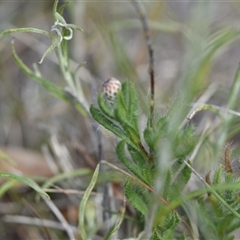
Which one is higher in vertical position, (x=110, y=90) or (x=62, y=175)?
(x=110, y=90)

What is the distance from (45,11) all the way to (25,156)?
873 mm

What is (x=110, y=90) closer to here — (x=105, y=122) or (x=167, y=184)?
(x=105, y=122)

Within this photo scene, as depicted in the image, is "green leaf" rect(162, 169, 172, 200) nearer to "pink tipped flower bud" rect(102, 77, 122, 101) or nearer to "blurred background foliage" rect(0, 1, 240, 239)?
"pink tipped flower bud" rect(102, 77, 122, 101)

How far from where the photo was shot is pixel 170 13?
7.74 ft

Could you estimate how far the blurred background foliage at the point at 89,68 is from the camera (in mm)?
1745

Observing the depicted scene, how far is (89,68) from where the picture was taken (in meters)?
2.18

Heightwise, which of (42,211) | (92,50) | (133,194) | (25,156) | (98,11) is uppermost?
(98,11)

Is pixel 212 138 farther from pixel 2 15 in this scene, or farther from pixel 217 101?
pixel 2 15

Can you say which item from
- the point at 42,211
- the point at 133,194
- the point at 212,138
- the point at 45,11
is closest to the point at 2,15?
the point at 45,11

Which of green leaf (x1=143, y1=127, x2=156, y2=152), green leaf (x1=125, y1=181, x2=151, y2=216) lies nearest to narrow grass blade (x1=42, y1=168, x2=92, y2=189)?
green leaf (x1=125, y1=181, x2=151, y2=216)

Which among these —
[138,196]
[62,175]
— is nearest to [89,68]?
[62,175]

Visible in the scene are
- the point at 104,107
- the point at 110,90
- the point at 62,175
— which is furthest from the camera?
the point at 62,175

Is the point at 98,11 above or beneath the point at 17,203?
above

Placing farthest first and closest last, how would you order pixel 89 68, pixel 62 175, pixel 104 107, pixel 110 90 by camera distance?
1. pixel 89 68
2. pixel 62 175
3. pixel 110 90
4. pixel 104 107
